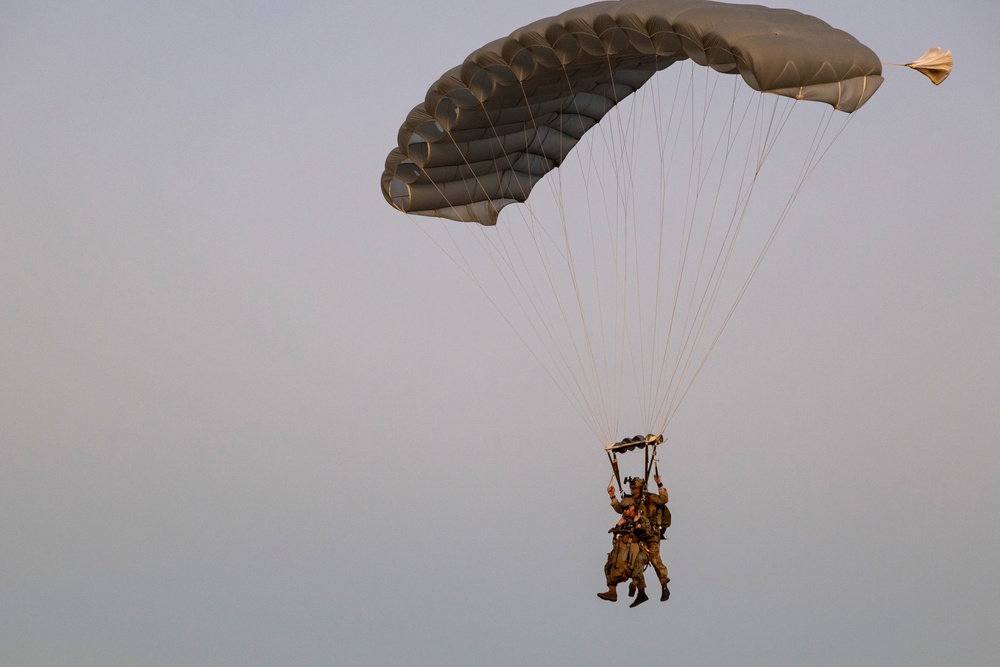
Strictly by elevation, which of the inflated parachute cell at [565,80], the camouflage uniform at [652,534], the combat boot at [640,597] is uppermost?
the inflated parachute cell at [565,80]

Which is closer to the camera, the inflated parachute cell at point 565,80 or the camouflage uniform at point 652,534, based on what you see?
the inflated parachute cell at point 565,80

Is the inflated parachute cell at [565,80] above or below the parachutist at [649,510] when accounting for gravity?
above

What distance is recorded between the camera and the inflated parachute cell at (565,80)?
1662cm

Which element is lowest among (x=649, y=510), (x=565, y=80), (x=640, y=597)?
(x=640, y=597)

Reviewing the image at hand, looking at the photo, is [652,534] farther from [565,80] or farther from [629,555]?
[565,80]

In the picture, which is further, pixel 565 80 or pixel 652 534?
pixel 565 80

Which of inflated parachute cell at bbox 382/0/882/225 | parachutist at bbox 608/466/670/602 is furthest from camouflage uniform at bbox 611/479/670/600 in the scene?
inflated parachute cell at bbox 382/0/882/225

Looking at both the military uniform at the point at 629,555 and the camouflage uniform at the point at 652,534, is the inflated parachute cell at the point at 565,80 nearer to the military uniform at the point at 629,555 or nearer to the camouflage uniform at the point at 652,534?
the camouflage uniform at the point at 652,534

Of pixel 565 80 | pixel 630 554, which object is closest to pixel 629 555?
pixel 630 554

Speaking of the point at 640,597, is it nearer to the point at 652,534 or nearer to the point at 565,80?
the point at 652,534

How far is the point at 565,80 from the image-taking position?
64.6 feet

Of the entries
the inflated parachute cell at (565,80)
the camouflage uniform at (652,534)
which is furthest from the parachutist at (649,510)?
the inflated parachute cell at (565,80)

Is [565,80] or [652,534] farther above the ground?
[565,80]

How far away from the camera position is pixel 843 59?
1658cm
